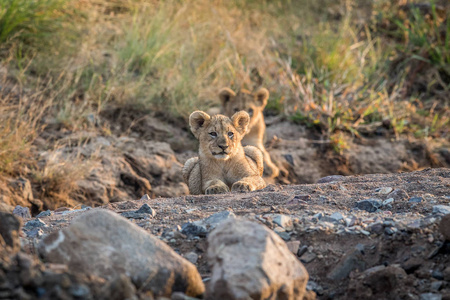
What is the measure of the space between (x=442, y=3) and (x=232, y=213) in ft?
33.2

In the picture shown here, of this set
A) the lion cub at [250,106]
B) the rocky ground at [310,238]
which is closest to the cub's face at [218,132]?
the rocky ground at [310,238]

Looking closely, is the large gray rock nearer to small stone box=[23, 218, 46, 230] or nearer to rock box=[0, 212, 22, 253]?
rock box=[0, 212, 22, 253]

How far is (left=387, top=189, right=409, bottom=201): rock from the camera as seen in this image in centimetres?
458

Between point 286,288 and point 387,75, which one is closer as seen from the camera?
point 286,288

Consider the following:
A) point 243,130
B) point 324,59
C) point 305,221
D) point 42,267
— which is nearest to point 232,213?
point 305,221

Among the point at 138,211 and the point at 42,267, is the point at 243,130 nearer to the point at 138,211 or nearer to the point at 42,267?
the point at 138,211

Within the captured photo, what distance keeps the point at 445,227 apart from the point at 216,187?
2885mm

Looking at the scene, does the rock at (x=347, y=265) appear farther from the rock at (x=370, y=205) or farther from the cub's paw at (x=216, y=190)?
the cub's paw at (x=216, y=190)

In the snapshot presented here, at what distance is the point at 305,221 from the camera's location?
400 cm

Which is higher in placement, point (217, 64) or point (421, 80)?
point (217, 64)

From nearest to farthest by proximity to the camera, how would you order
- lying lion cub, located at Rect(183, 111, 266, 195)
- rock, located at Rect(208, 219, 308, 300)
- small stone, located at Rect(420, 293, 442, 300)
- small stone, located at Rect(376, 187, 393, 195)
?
1. rock, located at Rect(208, 219, 308, 300)
2. small stone, located at Rect(420, 293, 442, 300)
3. small stone, located at Rect(376, 187, 393, 195)
4. lying lion cub, located at Rect(183, 111, 266, 195)

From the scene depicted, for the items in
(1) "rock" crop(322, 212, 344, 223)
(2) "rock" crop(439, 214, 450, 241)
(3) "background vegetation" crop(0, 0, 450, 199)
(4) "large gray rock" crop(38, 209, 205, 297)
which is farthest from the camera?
(3) "background vegetation" crop(0, 0, 450, 199)

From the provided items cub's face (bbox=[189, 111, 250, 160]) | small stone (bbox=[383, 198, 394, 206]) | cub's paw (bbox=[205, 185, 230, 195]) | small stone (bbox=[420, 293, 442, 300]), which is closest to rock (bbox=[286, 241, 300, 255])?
small stone (bbox=[420, 293, 442, 300])

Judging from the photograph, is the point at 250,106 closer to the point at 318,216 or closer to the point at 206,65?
the point at 206,65
